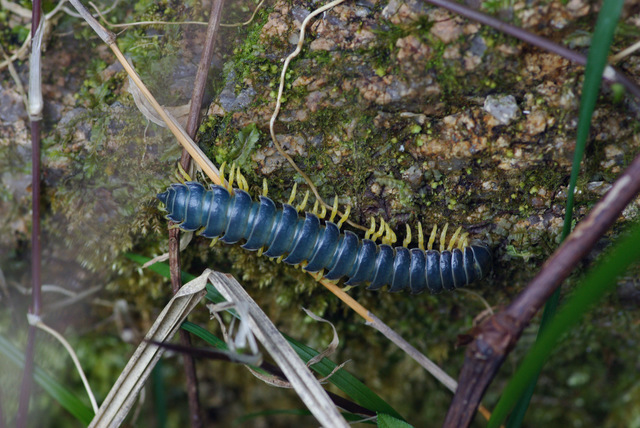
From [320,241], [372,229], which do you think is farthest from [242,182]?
[372,229]

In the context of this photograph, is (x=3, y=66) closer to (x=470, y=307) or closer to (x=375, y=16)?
(x=375, y=16)

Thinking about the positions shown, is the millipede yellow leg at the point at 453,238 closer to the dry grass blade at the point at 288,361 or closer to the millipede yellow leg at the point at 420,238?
the millipede yellow leg at the point at 420,238

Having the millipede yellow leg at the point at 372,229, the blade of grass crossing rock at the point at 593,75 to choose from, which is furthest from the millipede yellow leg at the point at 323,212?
the blade of grass crossing rock at the point at 593,75

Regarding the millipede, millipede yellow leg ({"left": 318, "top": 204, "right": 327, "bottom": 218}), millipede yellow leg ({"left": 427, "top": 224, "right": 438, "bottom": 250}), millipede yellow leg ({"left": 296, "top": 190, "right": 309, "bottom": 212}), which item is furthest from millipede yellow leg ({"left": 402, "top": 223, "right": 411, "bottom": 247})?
millipede yellow leg ({"left": 296, "top": 190, "right": 309, "bottom": 212})

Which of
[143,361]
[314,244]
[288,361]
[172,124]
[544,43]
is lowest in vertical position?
[143,361]

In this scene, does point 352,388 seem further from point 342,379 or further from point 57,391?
point 57,391

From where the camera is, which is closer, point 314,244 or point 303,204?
point 314,244

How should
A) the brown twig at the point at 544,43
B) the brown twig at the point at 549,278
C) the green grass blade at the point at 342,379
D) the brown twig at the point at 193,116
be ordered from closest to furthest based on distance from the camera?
the brown twig at the point at 549,278 → the brown twig at the point at 544,43 → the green grass blade at the point at 342,379 → the brown twig at the point at 193,116
